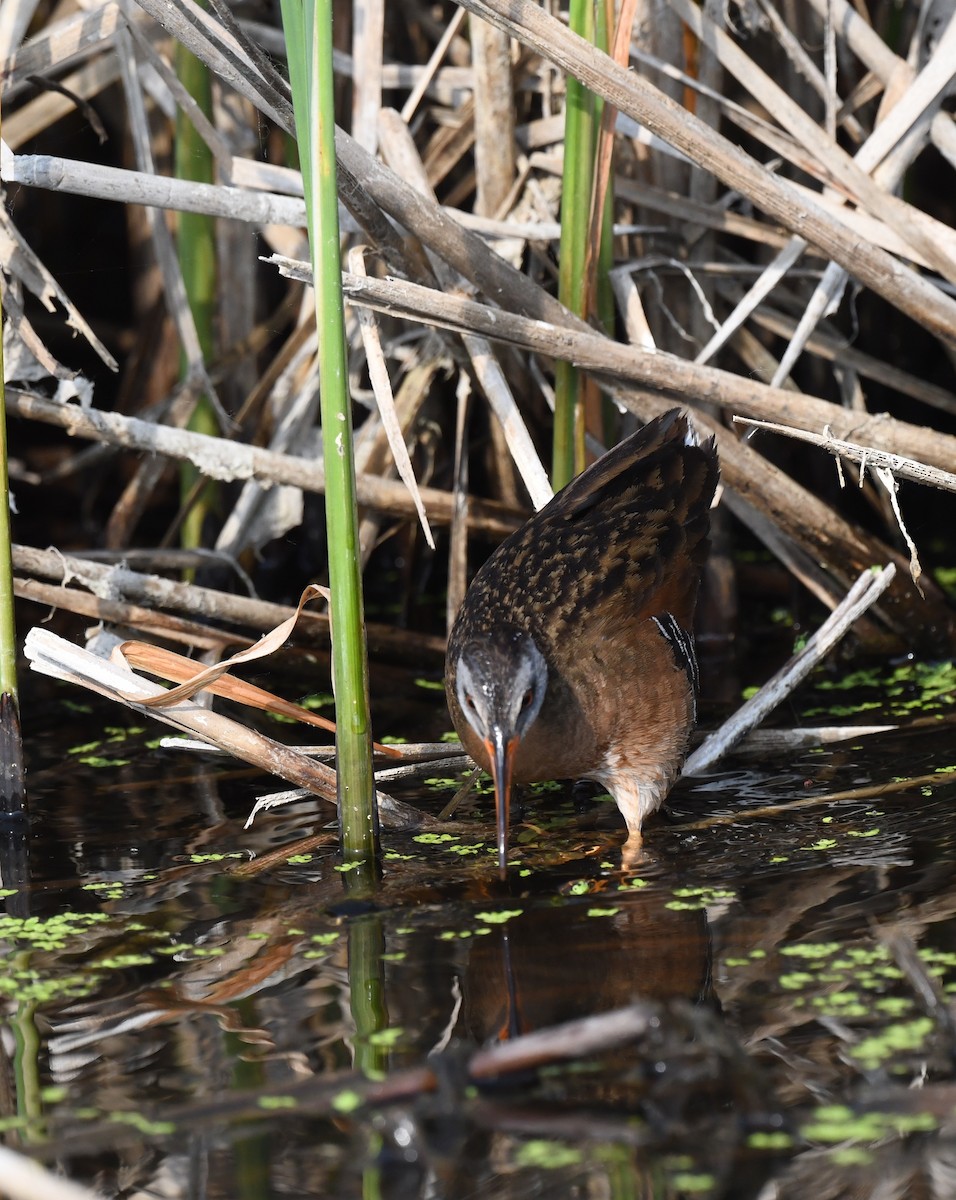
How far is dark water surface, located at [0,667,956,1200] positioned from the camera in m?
1.98

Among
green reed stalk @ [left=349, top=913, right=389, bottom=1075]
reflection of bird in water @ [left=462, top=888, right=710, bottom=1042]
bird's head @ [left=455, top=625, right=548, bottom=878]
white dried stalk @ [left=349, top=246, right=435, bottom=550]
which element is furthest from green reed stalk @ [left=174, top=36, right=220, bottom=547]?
reflection of bird in water @ [left=462, top=888, right=710, bottom=1042]

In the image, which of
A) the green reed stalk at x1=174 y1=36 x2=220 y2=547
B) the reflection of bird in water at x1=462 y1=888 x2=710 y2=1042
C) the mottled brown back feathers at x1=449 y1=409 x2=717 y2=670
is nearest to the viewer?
the reflection of bird in water at x1=462 y1=888 x2=710 y2=1042

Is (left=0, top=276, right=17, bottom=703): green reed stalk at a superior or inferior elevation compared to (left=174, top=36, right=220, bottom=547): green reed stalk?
inferior

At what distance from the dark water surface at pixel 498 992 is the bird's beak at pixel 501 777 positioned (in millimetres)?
97

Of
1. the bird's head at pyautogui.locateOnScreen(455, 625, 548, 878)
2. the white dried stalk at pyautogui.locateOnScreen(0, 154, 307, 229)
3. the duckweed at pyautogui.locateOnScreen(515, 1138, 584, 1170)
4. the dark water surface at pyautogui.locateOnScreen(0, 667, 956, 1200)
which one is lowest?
the duckweed at pyautogui.locateOnScreen(515, 1138, 584, 1170)

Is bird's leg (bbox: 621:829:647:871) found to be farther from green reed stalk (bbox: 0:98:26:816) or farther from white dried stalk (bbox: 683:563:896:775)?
green reed stalk (bbox: 0:98:26:816)

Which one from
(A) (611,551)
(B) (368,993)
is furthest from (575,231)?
(B) (368,993)

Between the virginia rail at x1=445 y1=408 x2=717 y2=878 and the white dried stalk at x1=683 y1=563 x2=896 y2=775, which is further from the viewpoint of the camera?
the white dried stalk at x1=683 y1=563 x2=896 y2=775

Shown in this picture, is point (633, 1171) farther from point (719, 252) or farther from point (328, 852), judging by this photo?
point (719, 252)

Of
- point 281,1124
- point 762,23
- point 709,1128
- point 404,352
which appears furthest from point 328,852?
point 762,23

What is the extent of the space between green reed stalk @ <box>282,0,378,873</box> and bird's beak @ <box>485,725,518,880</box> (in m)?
0.26

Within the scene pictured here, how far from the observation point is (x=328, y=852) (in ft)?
10.7

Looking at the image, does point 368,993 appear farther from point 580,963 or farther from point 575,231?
point 575,231

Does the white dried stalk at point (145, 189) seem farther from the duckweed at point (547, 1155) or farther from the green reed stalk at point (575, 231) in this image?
the duckweed at point (547, 1155)
